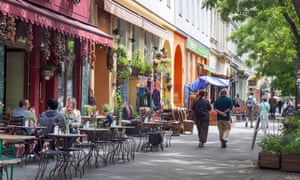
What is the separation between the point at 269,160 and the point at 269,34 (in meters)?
21.1

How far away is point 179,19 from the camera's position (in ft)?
108

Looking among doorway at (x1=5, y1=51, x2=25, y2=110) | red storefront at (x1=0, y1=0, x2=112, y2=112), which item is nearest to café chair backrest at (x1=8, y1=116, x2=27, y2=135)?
red storefront at (x1=0, y1=0, x2=112, y2=112)

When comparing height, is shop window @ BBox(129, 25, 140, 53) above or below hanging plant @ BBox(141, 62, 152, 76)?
above

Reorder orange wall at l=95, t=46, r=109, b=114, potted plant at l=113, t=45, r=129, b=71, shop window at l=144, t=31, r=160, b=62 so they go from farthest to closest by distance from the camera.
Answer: shop window at l=144, t=31, r=160, b=62
orange wall at l=95, t=46, r=109, b=114
potted plant at l=113, t=45, r=129, b=71

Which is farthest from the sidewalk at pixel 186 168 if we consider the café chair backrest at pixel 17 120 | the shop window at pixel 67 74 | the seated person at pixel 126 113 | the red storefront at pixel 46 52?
the shop window at pixel 67 74

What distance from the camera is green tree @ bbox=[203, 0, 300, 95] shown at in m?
17.5

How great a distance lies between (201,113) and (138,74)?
5053 mm

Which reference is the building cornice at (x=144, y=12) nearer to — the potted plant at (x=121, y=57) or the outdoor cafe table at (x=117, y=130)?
the potted plant at (x=121, y=57)

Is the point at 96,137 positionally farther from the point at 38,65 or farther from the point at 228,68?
the point at 228,68

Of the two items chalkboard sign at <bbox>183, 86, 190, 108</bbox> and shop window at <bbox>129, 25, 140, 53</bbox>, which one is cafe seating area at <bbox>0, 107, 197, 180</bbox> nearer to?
shop window at <bbox>129, 25, 140, 53</bbox>

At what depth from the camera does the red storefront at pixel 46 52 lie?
13633mm

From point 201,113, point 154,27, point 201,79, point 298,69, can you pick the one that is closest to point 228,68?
point 201,79

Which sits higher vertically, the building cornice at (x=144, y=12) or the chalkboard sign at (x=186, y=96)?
the building cornice at (x=144, y=12)

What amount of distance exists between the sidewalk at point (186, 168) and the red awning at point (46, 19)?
3236 millimetres
